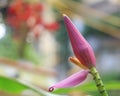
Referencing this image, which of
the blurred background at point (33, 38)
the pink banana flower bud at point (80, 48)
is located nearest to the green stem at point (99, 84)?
the pink banana flower bud at point (80, 48)

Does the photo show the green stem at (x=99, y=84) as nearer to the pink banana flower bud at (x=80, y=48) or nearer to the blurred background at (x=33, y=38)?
the pink banana flower bud at (x=80, y=48)

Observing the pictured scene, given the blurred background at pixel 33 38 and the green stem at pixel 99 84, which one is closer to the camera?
the green stem at pixel 99 84

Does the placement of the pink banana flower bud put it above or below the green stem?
above

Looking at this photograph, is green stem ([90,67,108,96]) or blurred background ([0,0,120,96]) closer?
green stem ([90,67,108,96])

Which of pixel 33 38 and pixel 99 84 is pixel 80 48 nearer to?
pixel 99 84

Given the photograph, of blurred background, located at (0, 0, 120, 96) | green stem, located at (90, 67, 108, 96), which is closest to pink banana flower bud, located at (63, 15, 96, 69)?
green stem, located at (90, 67, 108, 96)

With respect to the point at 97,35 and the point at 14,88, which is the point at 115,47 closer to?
the point at 97,35

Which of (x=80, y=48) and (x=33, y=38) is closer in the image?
(x=80, y=48)

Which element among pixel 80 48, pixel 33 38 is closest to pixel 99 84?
pixel 80 48

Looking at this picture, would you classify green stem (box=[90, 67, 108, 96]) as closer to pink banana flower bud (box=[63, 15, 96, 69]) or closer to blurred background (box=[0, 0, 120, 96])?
pink banana flower bud (box=[63, 15, 96, 69])
